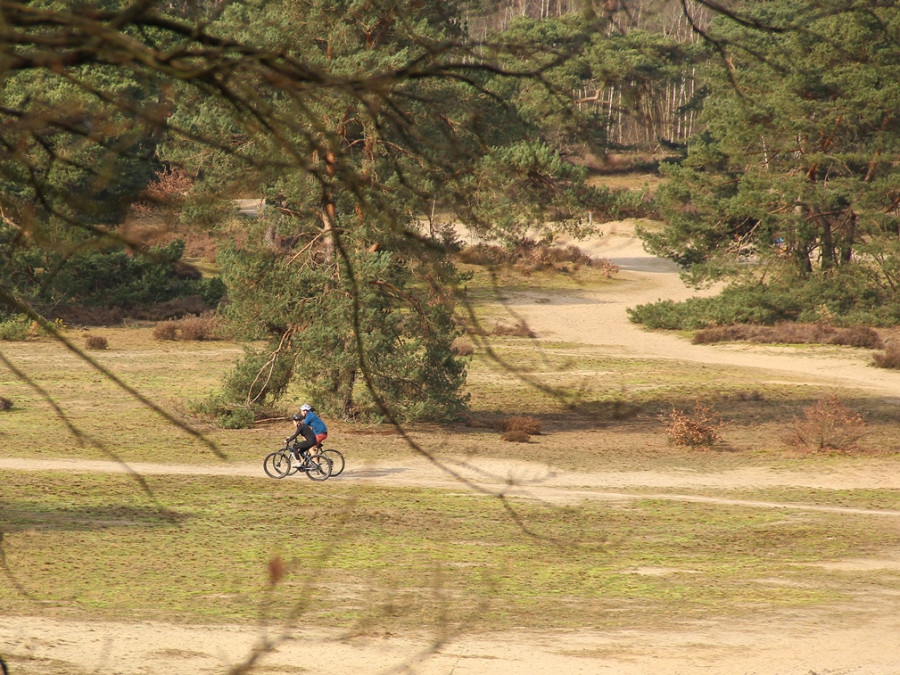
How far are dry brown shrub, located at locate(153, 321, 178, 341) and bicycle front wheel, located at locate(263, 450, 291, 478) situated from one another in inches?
627

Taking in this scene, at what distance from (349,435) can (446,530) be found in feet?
25.0

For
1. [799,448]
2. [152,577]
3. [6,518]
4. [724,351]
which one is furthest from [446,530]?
[724,351]

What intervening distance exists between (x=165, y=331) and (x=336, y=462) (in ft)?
53.4

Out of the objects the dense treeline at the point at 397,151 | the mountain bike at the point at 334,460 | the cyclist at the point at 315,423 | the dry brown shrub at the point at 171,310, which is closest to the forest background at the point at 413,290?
the dense treeline at the point at 397,151

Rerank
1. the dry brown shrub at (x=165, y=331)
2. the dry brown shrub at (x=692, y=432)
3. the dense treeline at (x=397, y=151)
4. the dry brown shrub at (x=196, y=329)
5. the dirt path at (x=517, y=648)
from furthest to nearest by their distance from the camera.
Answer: the dry brown shrub at (x=196, y=329), the dry brown shrub at (x=165, y=331), the dry brown shrub at (x=692, y=432), the dirt path at (x=517, y=648), the dense treeline at (x=397, y=151)

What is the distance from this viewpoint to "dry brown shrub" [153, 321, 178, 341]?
33272 mm

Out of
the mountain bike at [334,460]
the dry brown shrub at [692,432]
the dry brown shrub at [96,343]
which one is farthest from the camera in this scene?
the dry brown shrub at [96,343]

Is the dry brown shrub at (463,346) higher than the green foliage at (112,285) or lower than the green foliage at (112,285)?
lower

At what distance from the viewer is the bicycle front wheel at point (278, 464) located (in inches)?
697

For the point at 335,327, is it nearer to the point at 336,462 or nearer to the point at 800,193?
the point at 336,462

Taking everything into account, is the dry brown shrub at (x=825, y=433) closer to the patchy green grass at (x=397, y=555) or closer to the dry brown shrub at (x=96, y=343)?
the patchy green grass at (x=397, y=555)

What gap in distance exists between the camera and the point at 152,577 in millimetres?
11680

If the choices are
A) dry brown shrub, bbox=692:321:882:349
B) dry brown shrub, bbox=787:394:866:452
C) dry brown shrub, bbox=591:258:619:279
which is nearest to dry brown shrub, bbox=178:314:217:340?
dry brown shrub, bbox=692:321:882:349

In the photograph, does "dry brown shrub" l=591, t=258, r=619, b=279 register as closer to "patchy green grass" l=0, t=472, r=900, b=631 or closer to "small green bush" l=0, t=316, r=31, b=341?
"small green bush" l=0, t=316, r=31, b=341
